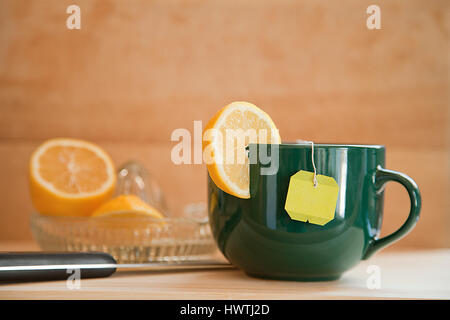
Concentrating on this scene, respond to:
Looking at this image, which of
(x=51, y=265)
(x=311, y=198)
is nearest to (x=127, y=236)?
(x=51, y=265)

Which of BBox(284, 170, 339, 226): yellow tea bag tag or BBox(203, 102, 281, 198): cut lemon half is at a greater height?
BBox(203, 102, 281, 198): cut lemon half

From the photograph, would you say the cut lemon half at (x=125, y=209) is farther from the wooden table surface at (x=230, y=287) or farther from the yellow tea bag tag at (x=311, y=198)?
the yellow tea bag tag at (x=311, y=198)

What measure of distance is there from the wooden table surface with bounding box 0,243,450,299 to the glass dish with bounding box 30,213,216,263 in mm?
61

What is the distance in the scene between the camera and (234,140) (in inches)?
21.1

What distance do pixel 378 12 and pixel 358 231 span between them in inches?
18.6

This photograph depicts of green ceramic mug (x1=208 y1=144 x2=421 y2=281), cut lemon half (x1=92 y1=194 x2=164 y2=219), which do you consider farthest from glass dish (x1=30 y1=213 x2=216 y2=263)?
green ceramic mug (x1=208 y1=144 x2=421 y2=281)

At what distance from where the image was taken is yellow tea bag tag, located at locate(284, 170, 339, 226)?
517mm

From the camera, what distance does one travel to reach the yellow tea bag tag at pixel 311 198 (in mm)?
517

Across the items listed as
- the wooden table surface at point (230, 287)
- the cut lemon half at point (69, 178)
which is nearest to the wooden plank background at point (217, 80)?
the cut lemon half at point (69, 178)

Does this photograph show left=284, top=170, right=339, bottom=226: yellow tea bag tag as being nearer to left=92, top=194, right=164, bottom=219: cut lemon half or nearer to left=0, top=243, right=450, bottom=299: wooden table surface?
left=0, top=243, right=450, bottom=299: wooden table surface

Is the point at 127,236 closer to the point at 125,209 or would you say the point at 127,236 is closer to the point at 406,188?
the point at 125,209

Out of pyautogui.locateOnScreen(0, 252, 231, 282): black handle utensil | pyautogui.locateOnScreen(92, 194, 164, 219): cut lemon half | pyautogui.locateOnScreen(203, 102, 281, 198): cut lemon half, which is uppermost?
pyautogui.locateOnScreen(203, 102, 281, 198): cut lemon half

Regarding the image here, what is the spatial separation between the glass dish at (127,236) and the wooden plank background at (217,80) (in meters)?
0.23
